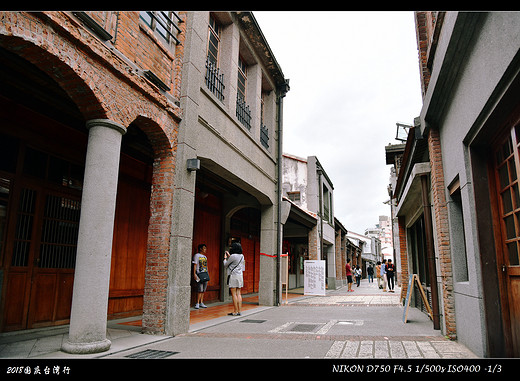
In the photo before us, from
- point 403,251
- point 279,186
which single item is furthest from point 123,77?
point 403,251

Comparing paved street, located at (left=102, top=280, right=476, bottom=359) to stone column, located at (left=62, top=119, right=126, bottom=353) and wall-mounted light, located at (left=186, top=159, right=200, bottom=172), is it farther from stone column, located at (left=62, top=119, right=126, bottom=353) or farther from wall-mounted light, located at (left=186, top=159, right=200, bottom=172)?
wall-mounted light, located at (left=186, top=159, right=200, bottom=172)

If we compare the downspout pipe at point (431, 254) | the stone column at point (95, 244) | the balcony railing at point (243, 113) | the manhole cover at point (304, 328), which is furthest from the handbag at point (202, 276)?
the downspout pipe at point (431, 254)

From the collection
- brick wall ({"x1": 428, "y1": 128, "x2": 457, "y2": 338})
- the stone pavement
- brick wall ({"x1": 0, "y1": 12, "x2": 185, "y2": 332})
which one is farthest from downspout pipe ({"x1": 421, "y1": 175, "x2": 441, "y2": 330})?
brick wall ({"x1": 0, "y1": 12, "x2": 185, "y2": 332})

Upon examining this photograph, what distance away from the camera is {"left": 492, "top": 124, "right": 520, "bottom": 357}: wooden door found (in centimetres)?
402

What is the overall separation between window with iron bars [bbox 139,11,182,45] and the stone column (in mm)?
2606

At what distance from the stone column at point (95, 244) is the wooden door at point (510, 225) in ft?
16.2

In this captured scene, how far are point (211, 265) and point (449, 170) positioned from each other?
27.5 feet

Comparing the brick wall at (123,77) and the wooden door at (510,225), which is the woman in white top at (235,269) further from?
the wooden door at (510,225)

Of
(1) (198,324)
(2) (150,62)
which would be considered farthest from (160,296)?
(2) (150,62)

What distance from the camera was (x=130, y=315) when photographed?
335 inches

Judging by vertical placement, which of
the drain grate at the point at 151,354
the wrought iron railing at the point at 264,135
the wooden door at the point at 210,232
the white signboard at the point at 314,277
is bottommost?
the drain grate at the point at 151,354

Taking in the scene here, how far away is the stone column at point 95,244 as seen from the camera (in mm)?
4773

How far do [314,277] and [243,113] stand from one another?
7.75m

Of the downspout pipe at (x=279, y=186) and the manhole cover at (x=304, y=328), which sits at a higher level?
the downspout pipe at (x=279, y=186)
